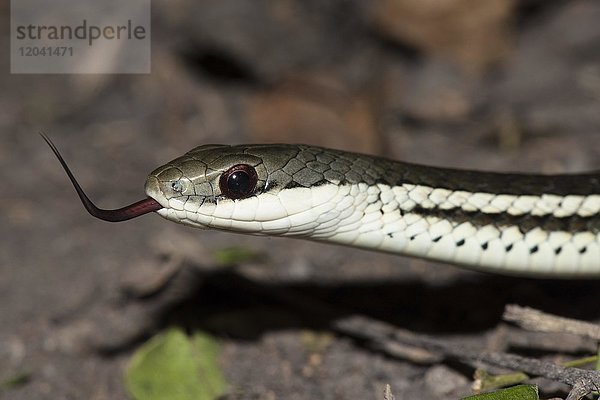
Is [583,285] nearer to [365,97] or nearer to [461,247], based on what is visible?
[461,247]

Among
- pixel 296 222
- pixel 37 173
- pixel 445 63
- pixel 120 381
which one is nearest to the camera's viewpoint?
pixel 296 222

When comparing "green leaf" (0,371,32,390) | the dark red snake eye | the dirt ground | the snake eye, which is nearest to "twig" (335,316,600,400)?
the dirt ground

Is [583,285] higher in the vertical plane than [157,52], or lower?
lower

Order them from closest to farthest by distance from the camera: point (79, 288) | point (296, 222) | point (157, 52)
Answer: point (296, 222) → point (79, 288) → point (157, 52)

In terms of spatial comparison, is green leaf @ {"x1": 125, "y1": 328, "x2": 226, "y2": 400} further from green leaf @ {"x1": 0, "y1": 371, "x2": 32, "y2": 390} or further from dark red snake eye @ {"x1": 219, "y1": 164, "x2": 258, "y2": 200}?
dark red snake eye @ {"x1": 219, "y1": 164, "x2": 258, "y2": 200}

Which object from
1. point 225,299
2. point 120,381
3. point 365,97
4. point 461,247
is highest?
point 365,97

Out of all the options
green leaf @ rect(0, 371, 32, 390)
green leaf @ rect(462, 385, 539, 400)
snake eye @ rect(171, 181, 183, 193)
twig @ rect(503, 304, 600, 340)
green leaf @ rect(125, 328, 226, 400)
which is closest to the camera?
green leaf @ rect(462, 385, 539, 400)

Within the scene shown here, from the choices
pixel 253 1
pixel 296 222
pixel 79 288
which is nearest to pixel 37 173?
pixel 79 288

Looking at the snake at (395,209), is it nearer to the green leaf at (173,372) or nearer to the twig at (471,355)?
the twig at (471,355)
